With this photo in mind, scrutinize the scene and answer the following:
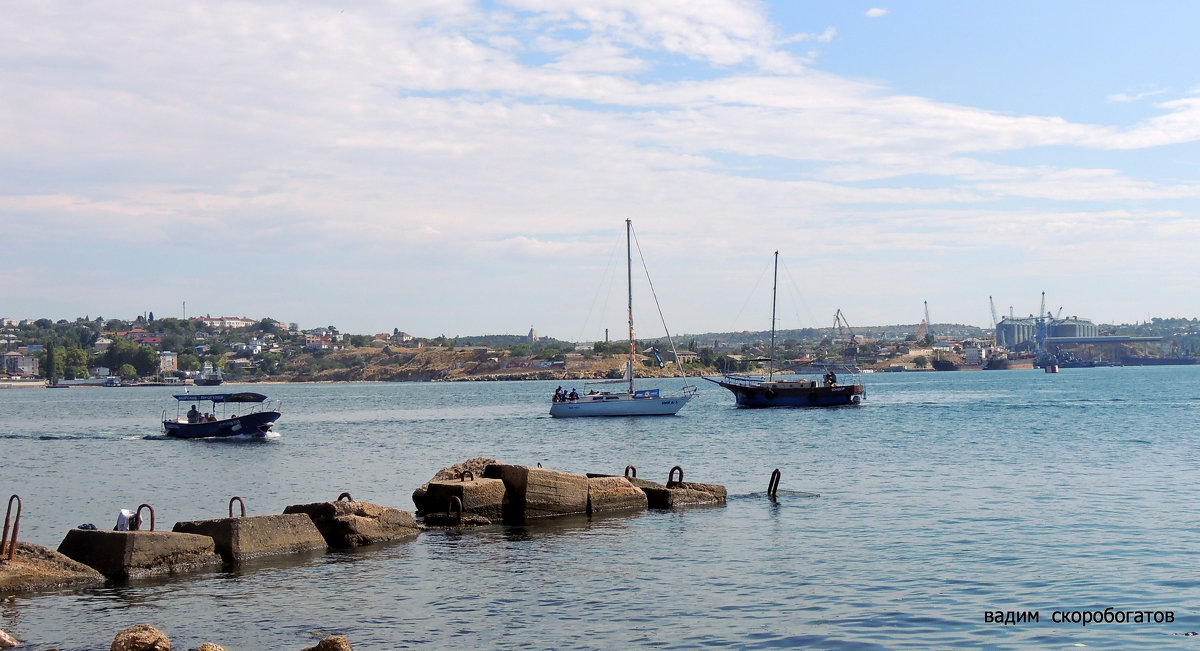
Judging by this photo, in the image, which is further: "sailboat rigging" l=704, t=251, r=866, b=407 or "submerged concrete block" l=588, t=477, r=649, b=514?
"sailboat rigging" l=704, t=251, r=866, b=407

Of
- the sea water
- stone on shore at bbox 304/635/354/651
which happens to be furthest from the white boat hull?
stone on shore at bbox 304/635/354/651

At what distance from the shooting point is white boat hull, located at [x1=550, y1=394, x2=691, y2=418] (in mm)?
70000

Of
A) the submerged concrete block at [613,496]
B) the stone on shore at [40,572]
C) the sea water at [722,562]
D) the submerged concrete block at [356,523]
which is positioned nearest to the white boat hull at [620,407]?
the sea water at [722,562]

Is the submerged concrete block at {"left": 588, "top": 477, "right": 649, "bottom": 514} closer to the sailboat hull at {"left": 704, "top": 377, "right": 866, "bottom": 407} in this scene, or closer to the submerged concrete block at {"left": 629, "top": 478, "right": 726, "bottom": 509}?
the submerged concrete block at {"left": 629, "top": 478, "right": 726, "bottom": 509}

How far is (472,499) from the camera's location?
22516mm

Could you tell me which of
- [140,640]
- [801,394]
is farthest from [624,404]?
[140,640]

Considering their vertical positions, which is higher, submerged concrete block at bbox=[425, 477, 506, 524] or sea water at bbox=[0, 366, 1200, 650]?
submerged concrete block at bbox=[425, 477, 506, 524]

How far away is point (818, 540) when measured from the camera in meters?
20.0

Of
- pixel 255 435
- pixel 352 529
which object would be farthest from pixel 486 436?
pixel 352 529

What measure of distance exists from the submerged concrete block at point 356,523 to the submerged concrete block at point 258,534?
0.82 ft

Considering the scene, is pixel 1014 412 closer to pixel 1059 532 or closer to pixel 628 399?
pixel 628 399

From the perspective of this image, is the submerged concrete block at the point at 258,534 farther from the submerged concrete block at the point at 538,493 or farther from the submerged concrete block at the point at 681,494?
the submerged concrete block at the point at 681,494

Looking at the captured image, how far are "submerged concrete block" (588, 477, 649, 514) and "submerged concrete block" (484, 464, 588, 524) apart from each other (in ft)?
1.14

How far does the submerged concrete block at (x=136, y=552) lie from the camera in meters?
17.0
